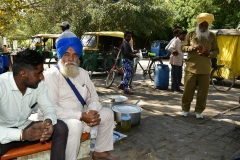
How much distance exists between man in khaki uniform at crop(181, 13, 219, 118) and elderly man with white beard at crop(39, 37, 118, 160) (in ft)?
7.48

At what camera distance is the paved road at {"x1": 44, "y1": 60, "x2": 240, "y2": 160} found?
332 centimetres

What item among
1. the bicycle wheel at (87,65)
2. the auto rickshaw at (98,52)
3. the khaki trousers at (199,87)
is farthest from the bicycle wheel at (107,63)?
the khaki trousers at (199,87)

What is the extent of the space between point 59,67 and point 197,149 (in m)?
2.37

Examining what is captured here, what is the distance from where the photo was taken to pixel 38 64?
7.30ft

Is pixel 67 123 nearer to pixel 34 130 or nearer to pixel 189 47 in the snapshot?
pixel 34 130

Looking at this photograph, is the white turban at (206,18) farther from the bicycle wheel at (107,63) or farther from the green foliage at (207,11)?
the green foliage at (207,11)

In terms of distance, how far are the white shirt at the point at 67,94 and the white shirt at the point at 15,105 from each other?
0.33m

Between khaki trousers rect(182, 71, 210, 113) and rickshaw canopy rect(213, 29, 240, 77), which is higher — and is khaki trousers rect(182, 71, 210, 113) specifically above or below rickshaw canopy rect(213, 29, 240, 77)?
below

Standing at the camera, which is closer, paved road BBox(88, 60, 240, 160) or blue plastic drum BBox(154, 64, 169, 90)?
paved road BBox(88, 60, 240, 160)

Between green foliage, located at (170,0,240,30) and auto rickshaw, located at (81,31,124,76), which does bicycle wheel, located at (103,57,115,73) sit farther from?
green foliage, located at (170,0,240,30)

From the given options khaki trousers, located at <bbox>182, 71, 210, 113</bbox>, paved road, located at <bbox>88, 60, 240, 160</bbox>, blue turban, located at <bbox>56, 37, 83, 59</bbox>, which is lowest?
paved road, located at <bbox>88, 60, 240, 160</bbox>

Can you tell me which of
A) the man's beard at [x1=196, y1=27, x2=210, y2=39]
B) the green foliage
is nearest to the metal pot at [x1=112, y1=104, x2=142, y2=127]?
the man's beard at [x1=196, y1=27, x2=210, y2=39]

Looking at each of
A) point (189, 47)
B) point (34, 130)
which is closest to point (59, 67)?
point (34, 130)

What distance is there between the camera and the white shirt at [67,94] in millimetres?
2736
